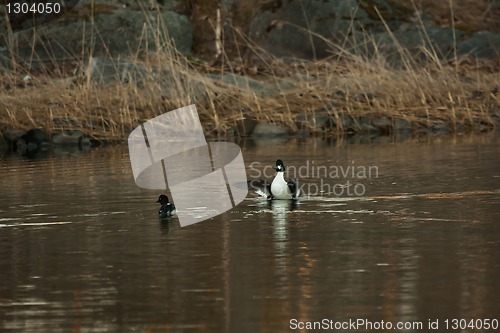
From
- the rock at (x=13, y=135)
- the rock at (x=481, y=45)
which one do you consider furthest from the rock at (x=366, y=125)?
the rock at (x=13, y=135)

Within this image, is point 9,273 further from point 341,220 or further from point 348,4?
point 348,4

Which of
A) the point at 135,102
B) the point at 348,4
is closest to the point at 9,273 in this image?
the point at 135,102

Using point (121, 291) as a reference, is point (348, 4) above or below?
above

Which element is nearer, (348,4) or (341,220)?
(341,220)

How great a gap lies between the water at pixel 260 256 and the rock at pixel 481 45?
15071 mm

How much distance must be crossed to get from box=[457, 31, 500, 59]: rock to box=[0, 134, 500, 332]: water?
49.4 feet

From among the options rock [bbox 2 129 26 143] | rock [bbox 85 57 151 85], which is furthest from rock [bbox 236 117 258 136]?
rock [bbox 2 129 26 143]

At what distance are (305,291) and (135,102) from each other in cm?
1745

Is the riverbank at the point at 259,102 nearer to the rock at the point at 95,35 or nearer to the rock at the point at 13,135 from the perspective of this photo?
the rock at the point at 13,135

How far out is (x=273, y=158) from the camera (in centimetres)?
2144

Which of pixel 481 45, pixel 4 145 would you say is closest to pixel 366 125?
pixel 481 45

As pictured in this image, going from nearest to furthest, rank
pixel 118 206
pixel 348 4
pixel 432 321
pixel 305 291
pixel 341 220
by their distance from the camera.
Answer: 1. pixel 432 321
2. pixel 305 291
3. pixel 341 220
4. pixel 118 206
5. pixel 348 4

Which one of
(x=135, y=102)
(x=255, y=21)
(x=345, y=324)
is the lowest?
(x=345, y=324)

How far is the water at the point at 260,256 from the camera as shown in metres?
8.84
